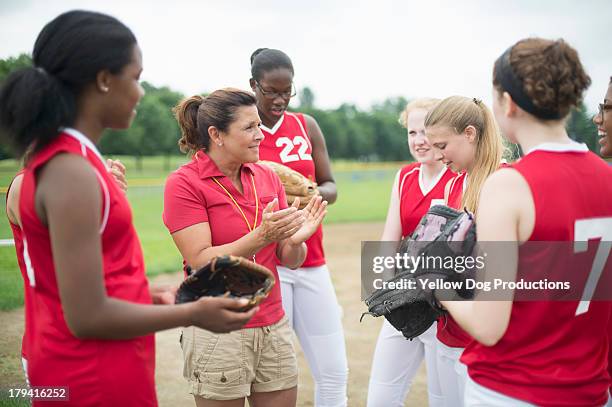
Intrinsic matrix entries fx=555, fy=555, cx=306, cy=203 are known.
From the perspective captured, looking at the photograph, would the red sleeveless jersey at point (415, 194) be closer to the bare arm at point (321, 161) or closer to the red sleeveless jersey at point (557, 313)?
the bare arm at point (321, 161)

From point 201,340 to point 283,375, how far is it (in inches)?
20.7

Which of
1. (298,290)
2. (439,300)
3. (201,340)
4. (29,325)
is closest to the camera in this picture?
(29,325)

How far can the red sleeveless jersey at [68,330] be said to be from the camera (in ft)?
6.13

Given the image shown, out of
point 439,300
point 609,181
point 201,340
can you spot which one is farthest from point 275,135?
point 609,181

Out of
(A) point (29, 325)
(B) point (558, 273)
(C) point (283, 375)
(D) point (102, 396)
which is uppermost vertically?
(B) point (558, 273)

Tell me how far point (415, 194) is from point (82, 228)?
99.9 inches

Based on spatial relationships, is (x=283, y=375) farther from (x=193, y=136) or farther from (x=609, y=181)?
(x=609, y=181)

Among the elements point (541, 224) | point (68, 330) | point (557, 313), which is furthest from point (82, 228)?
point (557, 313)

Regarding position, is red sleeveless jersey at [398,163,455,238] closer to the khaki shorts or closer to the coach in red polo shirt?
the coach in red polo shirt

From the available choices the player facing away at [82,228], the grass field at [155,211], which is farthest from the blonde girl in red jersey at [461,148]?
the grass field at [155,211]

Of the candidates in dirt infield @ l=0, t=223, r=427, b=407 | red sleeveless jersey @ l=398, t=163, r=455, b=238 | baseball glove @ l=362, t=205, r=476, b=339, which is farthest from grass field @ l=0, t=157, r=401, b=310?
red sleeveless jersey @ l=398, t=163, r=455, b=238

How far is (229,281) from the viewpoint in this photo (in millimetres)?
2330

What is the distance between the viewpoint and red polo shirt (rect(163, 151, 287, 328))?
9.96ft

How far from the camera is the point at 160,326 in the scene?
1926mm
